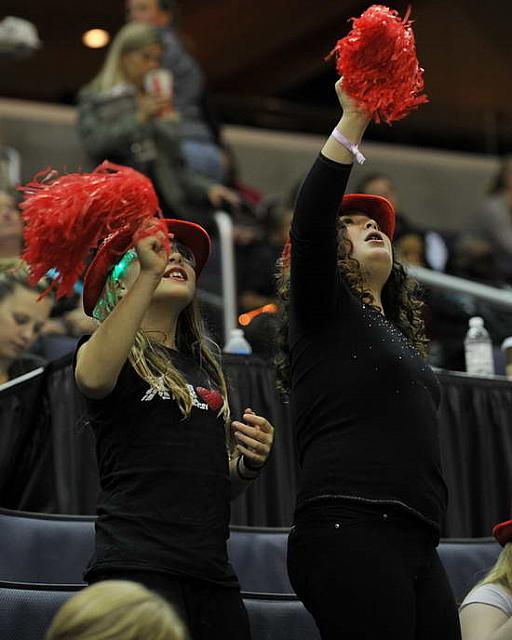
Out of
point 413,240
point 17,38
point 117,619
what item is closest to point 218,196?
point 413,240

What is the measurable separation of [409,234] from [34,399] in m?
3.58

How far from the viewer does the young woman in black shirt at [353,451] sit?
2.55m

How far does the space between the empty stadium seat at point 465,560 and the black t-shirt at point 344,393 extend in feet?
3.93

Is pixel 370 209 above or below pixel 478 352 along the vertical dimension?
above

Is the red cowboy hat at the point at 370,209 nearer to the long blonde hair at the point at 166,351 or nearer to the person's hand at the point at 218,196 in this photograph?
the long blonde hair at the point at 166,351

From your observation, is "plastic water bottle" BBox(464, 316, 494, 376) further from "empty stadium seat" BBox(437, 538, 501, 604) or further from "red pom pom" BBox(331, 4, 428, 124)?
"red pom pom" BBox(331, 4, 428, 124)

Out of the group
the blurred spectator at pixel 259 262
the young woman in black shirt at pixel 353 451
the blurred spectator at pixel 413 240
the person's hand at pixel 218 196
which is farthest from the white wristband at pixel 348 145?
the blurred spectator at pixel 413 240

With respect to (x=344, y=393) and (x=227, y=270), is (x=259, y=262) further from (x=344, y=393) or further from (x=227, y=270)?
(x=344, y=393)

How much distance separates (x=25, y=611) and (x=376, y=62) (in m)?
1.57

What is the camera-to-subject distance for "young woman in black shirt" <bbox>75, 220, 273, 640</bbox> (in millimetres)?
2611

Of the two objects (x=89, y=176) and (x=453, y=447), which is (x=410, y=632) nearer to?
(x=89, y=176)

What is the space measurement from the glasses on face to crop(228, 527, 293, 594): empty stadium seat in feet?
3.26

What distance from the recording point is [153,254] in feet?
8.84

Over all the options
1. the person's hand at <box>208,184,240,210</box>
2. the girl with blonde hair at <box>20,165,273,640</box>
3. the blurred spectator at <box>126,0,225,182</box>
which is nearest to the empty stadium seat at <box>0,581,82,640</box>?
the girl with blonde hair at <box>20,165,273,640</box>
